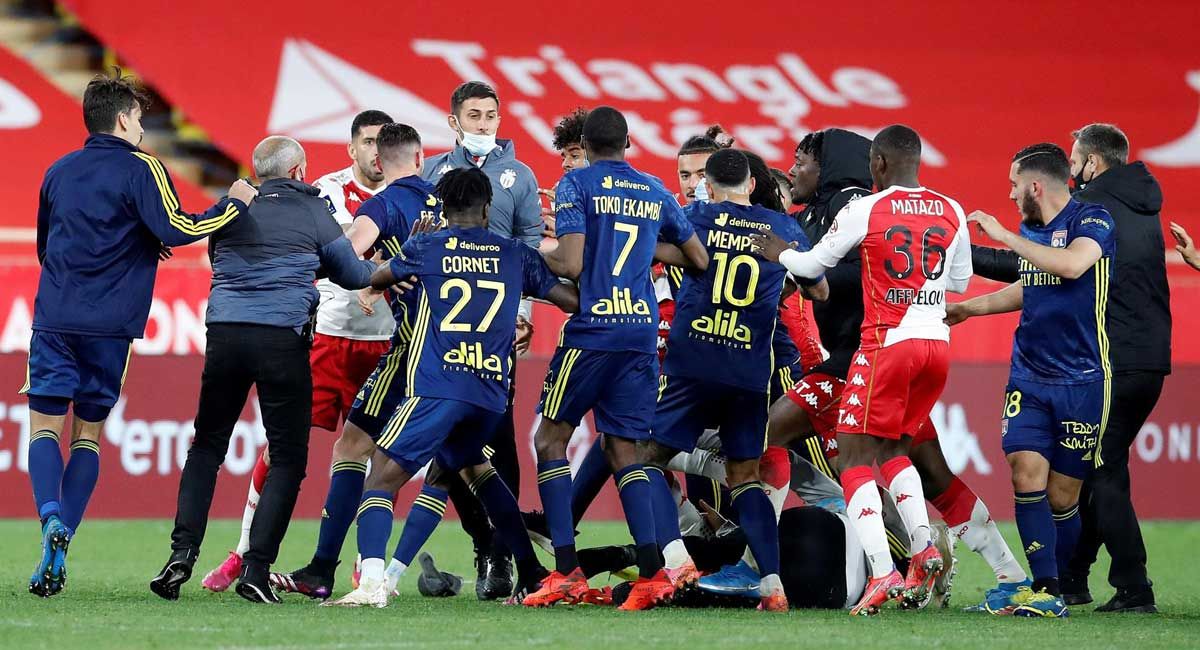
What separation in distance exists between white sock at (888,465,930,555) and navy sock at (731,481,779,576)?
586 mm

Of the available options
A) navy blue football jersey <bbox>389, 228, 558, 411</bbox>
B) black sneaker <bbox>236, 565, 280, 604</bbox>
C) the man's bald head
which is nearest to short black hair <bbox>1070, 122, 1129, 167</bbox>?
navy blue football jersey <bbox>389, 228, 558, 411</bbox>

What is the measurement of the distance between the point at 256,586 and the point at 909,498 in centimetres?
291

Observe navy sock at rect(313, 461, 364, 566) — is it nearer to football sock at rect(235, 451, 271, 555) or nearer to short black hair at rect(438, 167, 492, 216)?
football sock at rect(235, 451, 271, 555)

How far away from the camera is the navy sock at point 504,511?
25.4ft

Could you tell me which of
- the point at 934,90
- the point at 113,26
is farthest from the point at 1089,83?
the point at 113,26

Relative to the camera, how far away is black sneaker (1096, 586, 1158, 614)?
800 centimetres

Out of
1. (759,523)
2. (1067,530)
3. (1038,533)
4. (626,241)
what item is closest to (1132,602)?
(1067,530)

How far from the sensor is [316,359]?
8.86 metres

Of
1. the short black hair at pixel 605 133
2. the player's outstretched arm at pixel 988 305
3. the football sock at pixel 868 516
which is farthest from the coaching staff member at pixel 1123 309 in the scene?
the short black hair at pixel 605 133

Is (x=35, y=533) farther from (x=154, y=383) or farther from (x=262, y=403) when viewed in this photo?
(x=262, y=403)

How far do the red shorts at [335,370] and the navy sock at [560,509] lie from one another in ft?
5.55

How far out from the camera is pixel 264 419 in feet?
25.4

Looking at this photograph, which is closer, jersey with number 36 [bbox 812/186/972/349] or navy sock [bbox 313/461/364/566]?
jersey with number 36 [bbox 812/186/972/349]

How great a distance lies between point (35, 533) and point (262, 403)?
446cm
